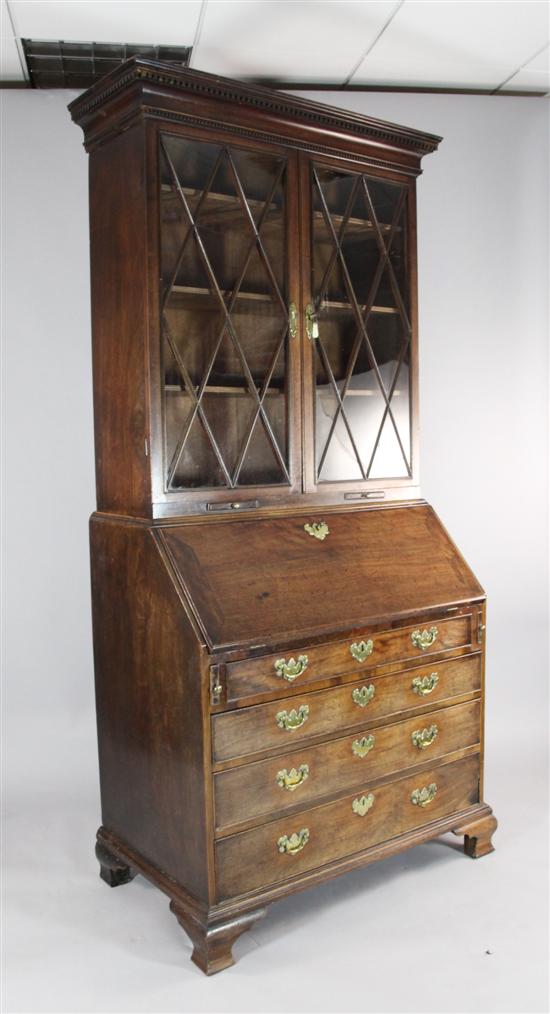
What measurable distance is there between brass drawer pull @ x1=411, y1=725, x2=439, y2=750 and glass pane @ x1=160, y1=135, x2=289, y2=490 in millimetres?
874

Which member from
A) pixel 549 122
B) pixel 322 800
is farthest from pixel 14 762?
pixel 549 122

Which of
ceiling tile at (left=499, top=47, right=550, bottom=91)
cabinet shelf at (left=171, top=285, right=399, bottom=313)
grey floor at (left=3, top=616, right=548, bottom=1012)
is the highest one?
ceiling tile at (left=499, top=47, right=550, bottom=91)

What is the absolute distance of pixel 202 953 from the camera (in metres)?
2.41

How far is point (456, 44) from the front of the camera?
3.24 metres

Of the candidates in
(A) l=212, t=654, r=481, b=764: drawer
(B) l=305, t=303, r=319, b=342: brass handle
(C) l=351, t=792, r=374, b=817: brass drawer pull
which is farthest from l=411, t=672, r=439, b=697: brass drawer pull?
(B) l=305, t=303, r=319, b=342: brass handle

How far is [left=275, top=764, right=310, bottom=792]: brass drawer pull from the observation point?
2.48m

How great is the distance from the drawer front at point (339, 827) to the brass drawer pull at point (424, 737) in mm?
90

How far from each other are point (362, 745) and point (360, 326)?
1277 millimetres

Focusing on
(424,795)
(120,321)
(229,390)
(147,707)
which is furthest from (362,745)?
(120,321)

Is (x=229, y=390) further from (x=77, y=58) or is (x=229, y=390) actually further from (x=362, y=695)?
(x=77, y=58)

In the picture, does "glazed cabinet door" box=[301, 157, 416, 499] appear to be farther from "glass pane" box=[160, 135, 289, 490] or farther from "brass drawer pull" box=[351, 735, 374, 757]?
"brass drawer pull" box=[351, 735, 374, 757]

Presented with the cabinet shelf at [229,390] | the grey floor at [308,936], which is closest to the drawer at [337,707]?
the grey floor at [308,936]

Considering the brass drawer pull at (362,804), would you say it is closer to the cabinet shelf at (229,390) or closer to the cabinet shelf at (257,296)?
the cabinet shelf at (229,390)

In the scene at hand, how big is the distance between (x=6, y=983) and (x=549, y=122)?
3.66 meters
